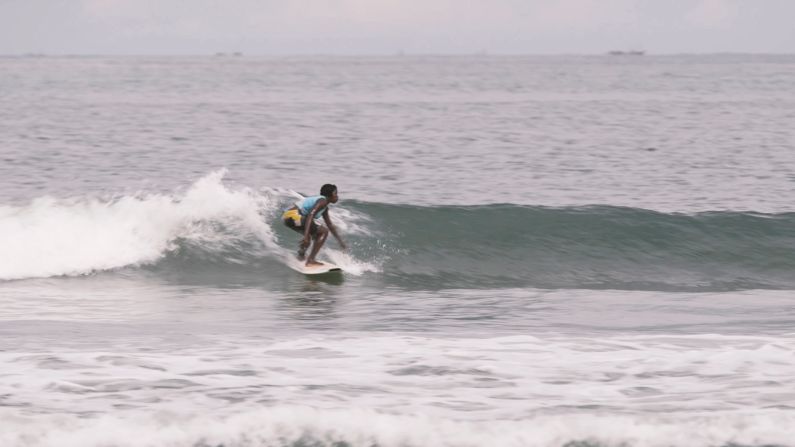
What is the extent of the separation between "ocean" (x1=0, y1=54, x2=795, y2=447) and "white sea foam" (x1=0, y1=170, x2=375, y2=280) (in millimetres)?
50

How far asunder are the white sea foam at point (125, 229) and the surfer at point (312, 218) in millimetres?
1211

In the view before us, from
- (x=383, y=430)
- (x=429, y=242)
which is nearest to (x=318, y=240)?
(x=429, y=242)

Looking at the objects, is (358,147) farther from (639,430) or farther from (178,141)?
(639,430)

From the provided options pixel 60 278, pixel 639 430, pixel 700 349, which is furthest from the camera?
pixel 60 278

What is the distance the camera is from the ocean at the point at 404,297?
955 centimetres

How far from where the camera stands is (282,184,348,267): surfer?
54.5 ft

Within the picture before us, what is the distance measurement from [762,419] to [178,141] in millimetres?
37248

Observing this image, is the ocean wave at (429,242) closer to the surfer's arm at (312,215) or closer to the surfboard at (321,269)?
the surfboard at (321,269)

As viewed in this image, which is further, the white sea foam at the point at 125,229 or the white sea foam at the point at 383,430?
the white sea foam at the point at 125,229

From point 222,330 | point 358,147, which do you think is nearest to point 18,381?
point 222,330

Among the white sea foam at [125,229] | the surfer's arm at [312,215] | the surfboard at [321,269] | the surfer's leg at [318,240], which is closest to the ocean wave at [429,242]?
the white sea foam at [125,229]

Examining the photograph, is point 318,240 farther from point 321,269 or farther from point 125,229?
point 125,229

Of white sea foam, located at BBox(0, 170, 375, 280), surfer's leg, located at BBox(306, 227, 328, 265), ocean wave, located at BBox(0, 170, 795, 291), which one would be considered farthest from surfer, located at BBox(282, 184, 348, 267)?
white sea foam, located at BBox(0, 170, 375, 280)

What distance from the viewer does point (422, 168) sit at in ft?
109
